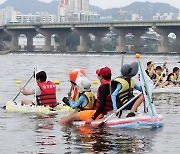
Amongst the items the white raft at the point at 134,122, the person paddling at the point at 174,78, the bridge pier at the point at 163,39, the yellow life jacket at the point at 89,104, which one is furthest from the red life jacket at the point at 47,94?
the bridge pier at the point at 163,39

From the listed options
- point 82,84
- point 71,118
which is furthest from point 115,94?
point 71,118

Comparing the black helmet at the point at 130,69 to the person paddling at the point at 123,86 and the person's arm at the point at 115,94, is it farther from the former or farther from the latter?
the person's arm at the point at 115,94

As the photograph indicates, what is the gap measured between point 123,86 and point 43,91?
4.55 metres

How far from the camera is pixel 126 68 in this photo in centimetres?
1819

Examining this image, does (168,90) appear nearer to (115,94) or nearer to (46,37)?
(115,94)

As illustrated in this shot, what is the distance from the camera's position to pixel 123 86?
18172 millimetres

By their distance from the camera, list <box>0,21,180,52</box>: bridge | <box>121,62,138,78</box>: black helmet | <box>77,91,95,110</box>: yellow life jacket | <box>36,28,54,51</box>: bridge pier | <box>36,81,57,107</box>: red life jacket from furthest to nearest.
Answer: <box>36,28,54,51</box>: bridge pier < <box>0,21,180,52</box>: bridge < <box>36,81,57,107</box>: red life jacket < <box>77,91,95,110</box>: yellow life jacket < <box>121,62,138,78</box>: black helmet

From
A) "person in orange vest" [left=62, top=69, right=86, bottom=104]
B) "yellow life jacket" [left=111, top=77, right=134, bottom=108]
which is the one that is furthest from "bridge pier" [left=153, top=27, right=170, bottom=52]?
"yellow life jacket" [left=111, top=77, right=134, bottom=108]

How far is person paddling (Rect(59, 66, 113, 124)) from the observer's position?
712 inches

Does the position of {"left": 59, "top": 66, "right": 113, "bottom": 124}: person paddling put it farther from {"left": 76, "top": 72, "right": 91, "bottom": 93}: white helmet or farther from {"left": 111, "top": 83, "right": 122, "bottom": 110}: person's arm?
{"left": 76, "top": 72, "right": 91, "bottom": 93}: white helmet

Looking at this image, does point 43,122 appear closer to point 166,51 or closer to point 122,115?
point 122,115

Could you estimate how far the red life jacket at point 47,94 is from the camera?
71.7 feet

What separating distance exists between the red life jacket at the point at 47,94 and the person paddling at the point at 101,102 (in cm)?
289

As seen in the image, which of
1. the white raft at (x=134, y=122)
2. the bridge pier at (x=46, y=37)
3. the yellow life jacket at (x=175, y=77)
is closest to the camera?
the white raft at (x=134, y=122)
